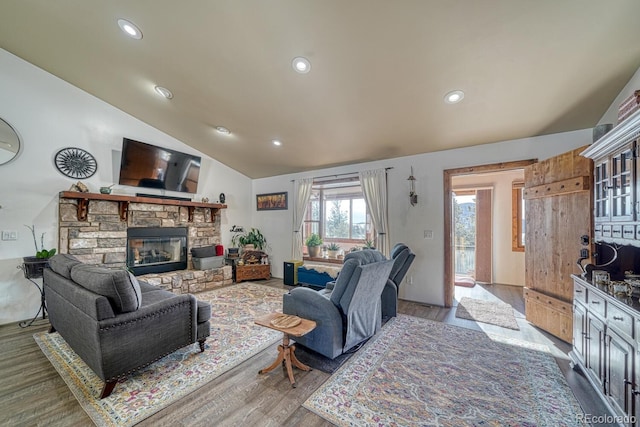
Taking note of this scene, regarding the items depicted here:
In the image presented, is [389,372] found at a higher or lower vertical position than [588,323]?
lower

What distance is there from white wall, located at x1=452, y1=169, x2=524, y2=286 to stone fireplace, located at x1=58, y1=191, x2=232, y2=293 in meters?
5.86

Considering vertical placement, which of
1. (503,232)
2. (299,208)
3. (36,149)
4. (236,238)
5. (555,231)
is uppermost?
(36,149)

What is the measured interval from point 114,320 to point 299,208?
4.07 m

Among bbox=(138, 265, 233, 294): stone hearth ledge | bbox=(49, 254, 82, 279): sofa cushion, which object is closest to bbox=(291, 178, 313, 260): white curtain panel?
bbox=(138, 265, 233, 294): stone hearth ledge

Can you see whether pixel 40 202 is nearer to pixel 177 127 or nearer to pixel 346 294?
pixel 177 127

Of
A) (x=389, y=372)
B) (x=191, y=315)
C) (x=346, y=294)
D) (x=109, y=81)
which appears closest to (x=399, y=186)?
(x=346, y=294)

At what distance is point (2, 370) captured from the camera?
7.39 feet

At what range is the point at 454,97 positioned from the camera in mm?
2846

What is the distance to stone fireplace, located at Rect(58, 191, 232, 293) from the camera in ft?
12.5

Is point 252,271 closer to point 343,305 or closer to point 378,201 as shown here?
point 378,201

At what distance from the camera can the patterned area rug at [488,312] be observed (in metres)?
3.37

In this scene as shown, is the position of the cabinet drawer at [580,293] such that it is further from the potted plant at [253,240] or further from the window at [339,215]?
the potted plant at [253,240]

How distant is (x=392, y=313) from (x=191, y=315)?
8.55ft

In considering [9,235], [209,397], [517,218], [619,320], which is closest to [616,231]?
[619,320]
